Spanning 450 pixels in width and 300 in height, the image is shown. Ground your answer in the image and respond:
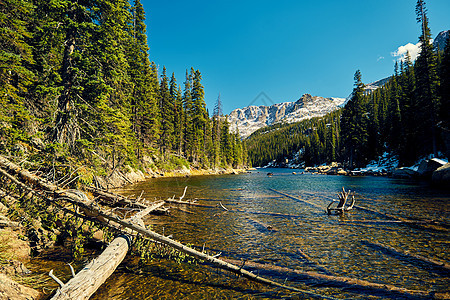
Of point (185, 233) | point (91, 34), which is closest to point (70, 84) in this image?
point (91, 34)

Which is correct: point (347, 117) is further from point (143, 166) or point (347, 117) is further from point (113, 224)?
point (113, 224)

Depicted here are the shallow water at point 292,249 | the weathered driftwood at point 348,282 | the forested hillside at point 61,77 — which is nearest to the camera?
the weathered driftwood at point 348,282

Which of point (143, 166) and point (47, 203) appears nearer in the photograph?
point (47, 203)

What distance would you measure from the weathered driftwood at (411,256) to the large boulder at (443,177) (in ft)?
69.7

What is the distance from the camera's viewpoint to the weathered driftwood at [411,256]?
248 inches

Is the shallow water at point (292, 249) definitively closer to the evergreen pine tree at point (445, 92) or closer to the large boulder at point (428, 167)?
→ the large boulder at point (428, 167)

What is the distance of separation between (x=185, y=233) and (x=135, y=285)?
395cm

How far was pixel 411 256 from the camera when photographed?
7.03 metres

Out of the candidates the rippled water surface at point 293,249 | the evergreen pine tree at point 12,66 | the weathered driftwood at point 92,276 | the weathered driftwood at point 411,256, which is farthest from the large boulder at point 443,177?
the evergreen pine tree at point 12,66

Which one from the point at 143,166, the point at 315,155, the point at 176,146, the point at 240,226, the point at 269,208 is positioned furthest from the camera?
the point at 315,155

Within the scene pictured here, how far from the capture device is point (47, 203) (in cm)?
652

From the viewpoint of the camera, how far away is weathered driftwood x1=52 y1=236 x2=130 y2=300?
384cm

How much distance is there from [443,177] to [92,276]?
31.7 meters

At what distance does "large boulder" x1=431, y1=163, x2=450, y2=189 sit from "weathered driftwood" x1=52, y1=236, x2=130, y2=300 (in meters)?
30.1
